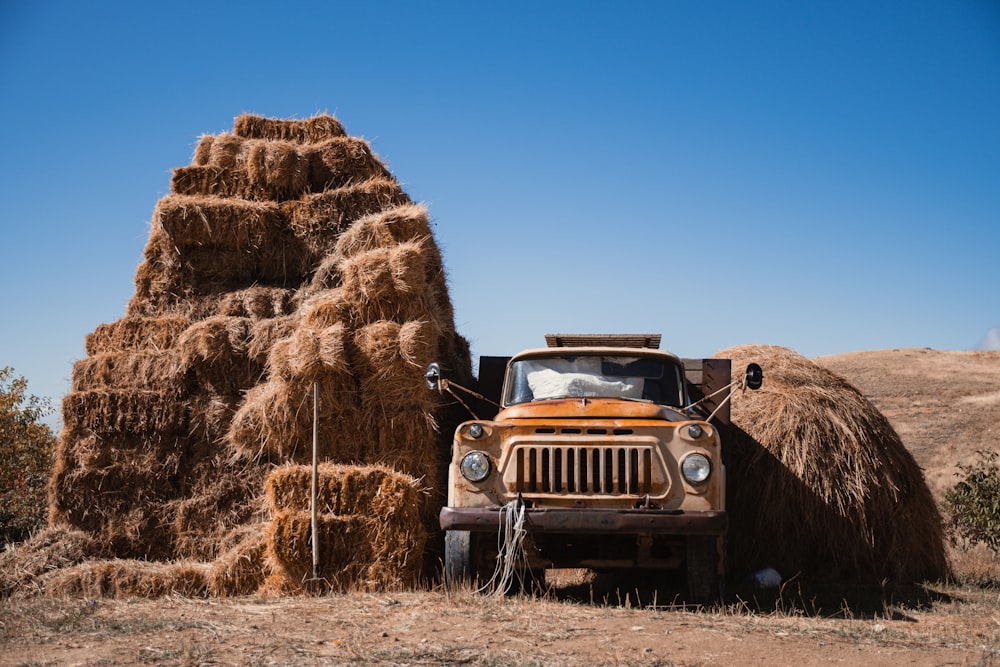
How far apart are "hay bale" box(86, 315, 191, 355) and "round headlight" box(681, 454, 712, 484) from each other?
6.76 m

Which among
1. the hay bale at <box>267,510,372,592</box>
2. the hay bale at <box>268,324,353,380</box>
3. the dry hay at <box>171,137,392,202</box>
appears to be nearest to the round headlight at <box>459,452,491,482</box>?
the hay bale at <box>267,510,372,592</box>

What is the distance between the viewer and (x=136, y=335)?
11.8 metres

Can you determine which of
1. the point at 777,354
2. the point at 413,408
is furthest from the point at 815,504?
the point at 413,408

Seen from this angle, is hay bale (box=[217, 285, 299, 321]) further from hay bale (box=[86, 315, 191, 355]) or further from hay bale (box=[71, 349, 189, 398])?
hay bale (box=[71, 349, 189, 398])

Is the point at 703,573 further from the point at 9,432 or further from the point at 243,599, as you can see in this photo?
the point at 9,432

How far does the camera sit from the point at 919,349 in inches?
1949

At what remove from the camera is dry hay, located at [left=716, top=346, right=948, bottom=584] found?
36.0ft

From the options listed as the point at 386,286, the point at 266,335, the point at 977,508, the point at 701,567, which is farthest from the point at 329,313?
the point at 977,508

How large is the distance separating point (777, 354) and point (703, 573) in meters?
4.97

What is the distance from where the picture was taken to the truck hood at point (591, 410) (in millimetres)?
8664

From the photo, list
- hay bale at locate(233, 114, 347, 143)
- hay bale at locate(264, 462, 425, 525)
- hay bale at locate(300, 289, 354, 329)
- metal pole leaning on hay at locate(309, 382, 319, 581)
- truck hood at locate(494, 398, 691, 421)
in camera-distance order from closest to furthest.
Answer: truck hood at locate(494, 398, 691, 421)
metal pole leaning on hay at locate(309, 382, 319, 581)
hay bale at locate(264, 462, 425, 525)
hay bale at locate(300, 289, 354, 329)
hay bale at locate(233, 114, 347, 143)

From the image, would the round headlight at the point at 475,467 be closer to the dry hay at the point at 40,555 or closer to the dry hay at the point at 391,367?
the dry hay at the point at 391,367

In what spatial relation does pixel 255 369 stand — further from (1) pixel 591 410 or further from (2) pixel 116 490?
(1) pixel 591 410

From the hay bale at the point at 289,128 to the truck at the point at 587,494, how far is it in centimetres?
667
